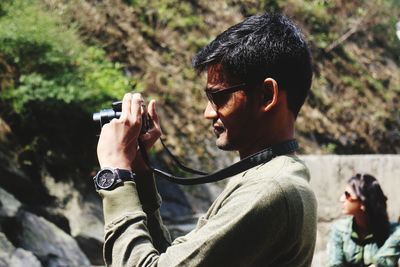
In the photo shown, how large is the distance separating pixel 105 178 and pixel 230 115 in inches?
13.0

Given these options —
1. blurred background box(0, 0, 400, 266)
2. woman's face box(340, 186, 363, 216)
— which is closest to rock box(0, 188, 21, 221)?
blurred background box(0, 0, 400, 266)

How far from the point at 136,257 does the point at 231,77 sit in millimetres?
477

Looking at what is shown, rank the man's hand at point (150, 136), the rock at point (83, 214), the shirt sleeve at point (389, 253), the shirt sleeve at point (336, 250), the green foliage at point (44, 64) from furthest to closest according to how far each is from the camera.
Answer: the green foliage at point (44, 64) → the rock at point (83, 214) → the shirt sleeve at point (336, 250) → the shirt sleeve at point (389, 253) → the man's hand at point (150, 136)

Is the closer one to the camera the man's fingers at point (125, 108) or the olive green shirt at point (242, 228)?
the olive green shirt at point (242, 228)

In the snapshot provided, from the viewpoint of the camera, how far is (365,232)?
4430mm

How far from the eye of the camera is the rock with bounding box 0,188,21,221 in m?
5.40

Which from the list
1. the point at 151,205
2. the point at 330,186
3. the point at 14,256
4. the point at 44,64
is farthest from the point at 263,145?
the point at 44,64

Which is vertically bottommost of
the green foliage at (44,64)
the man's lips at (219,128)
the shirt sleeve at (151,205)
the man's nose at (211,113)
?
the shirt sleeve at (151,205)

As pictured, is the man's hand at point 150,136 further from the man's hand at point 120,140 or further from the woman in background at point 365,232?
the woman in background at point 365,232

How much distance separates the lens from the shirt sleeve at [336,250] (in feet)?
14.6

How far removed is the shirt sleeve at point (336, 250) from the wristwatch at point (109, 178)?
3274 mm

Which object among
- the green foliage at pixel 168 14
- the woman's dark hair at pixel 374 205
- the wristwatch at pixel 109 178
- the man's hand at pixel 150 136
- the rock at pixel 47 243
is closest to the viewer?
the wristwatch at pixel 109 178

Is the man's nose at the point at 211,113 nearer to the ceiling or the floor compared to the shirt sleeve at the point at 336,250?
nearer to the ceiling

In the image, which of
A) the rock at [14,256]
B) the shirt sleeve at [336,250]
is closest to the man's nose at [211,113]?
the shirt sleeve at [336,250]
